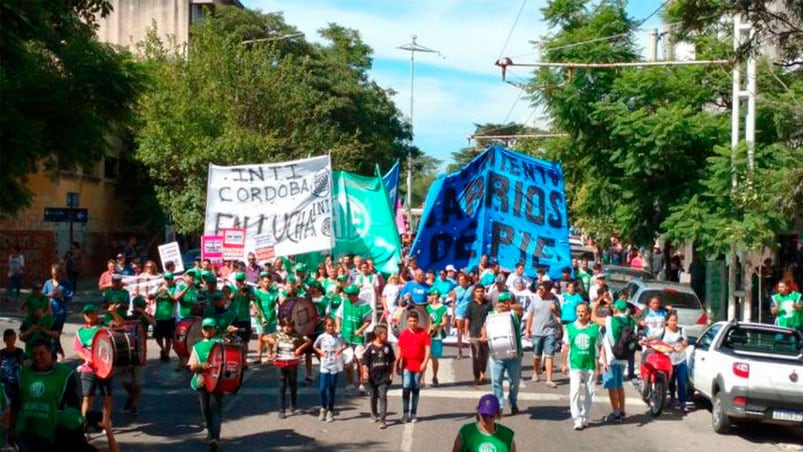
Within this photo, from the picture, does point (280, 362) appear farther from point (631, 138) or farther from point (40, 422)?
point (631, 138)

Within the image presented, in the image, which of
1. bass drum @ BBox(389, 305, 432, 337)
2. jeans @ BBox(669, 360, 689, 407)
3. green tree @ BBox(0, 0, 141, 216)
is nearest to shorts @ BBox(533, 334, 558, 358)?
jeans @ BBox(669, 360, 689, 407)

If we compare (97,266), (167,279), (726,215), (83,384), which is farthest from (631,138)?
(97,266)

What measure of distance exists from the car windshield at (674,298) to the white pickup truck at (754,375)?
613 cm

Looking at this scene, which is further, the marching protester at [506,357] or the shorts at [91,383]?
the marching protester at [506,357]

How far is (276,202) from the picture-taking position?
24438mm

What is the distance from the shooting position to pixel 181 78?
128 ft

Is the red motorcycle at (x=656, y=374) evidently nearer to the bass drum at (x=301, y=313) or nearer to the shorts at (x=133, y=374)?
the bass drum at (x=301, y=313)

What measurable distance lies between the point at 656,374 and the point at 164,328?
835cm

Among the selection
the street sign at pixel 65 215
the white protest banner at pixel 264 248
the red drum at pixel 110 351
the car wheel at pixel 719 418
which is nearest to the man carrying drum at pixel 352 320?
the red drum at pixel 110 351

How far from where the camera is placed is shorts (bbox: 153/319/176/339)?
60.0ft

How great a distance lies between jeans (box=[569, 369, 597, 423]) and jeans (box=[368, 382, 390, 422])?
2.39 meters

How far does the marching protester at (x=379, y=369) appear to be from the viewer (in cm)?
1374

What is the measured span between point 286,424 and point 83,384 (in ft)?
8.67

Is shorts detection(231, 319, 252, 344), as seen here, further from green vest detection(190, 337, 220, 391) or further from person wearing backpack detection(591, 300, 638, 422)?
person wearing backpack detection(591, 300, 638, 422)
